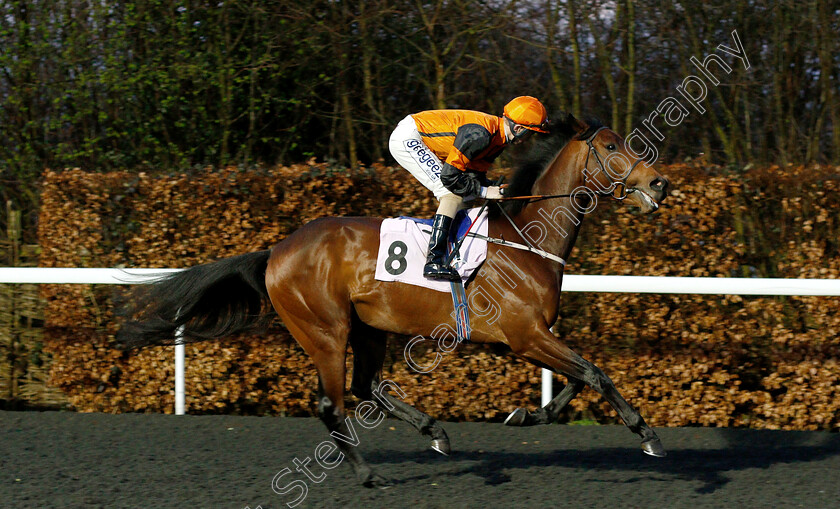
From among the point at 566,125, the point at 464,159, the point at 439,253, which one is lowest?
the point at 439,253

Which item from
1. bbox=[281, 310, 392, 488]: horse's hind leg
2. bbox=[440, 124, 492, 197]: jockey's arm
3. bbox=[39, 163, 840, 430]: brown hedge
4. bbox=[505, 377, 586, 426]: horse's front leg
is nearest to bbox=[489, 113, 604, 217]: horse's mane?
bbox=[440, 124, 492, 197]: jockey's arm

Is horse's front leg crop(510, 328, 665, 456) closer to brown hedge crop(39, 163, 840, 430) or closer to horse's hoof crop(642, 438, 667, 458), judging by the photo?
horse's hoof crop(642, 438, 667, 458)

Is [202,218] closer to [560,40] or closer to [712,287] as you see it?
[712,287]

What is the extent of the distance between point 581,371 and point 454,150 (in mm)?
1136

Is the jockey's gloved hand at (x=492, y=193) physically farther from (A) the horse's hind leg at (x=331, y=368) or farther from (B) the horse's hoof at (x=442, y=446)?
(B) the horse's hoof at (x=442, y=446)

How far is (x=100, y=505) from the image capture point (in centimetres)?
328

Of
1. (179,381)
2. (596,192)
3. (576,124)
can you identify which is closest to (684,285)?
(596,192)

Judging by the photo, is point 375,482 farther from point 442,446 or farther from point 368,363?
point 368,363

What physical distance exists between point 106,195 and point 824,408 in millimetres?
4639

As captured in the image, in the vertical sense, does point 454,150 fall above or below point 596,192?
above

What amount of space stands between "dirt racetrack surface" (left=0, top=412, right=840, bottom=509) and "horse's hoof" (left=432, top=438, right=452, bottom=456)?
3.4 inches

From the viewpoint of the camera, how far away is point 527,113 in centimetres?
374

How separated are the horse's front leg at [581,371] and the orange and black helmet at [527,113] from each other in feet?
3.09

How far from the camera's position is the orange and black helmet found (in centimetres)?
374
